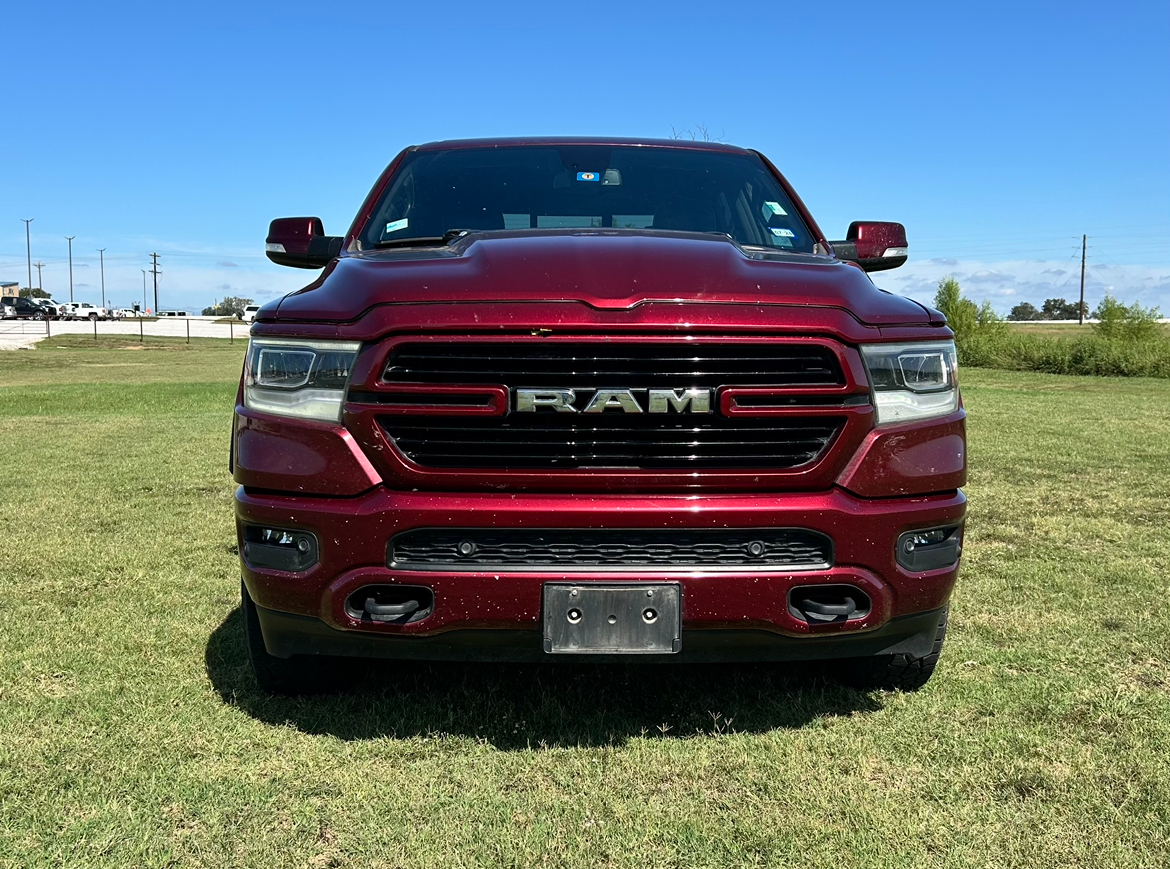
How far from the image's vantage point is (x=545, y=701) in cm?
331

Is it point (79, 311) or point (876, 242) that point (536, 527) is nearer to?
point (876, 242)

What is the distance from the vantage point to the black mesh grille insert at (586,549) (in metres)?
2.67

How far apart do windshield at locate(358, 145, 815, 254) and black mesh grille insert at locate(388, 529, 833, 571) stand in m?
1.47

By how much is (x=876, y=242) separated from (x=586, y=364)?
6.95 feet

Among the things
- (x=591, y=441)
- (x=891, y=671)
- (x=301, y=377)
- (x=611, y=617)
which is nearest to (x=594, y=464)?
(x=591, y=441)

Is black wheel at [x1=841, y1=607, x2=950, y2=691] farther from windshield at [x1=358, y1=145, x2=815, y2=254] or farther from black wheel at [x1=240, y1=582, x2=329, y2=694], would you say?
black wheel at [x1=240, y1=582, x2=329, y2=694]

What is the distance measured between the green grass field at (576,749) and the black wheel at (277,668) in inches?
2.8

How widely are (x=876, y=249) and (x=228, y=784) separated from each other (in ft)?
10.3

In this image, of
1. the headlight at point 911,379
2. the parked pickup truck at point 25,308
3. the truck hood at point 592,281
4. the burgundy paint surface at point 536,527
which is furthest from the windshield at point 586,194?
the parked pickup truck at point 25,308

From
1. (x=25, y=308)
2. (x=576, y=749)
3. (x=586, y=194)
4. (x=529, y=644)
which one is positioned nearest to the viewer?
(x=529, y=644)

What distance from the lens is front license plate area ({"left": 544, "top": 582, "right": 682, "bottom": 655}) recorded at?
264cm

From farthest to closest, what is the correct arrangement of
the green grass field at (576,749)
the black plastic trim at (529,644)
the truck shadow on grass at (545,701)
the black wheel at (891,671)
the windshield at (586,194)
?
the windshield at (586,194) → the black wheel at (891,671) → the truck shadow on grass at (545,701) → the black plastic trim at (529,644) → the green grass field at (576,749)

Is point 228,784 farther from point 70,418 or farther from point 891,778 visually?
point 70,418

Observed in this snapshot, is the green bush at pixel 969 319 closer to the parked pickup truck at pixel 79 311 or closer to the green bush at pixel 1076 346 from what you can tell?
the green bush at pixel 1076 346
